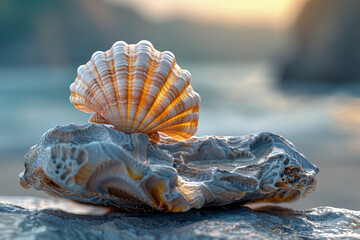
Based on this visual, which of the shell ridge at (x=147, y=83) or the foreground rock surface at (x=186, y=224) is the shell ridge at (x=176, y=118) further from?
the foreground rock surface at (x=186, y=224)

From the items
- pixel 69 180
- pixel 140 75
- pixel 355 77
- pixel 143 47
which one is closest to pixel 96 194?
pixel 69 180

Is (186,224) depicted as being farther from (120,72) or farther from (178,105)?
(120,72)

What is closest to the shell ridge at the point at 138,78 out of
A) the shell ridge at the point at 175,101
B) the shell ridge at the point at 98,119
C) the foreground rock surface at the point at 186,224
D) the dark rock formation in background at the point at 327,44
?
the shell ridge at the point at 175,101

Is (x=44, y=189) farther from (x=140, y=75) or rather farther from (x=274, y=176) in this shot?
(x=274, y=176)

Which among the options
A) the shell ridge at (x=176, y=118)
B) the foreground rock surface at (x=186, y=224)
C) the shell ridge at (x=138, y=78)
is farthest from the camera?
the shell ridge at (x=176, y=118)

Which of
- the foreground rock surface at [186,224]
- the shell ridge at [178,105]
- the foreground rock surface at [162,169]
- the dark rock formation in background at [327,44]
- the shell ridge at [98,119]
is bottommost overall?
the foreground rock surface at [186,224]

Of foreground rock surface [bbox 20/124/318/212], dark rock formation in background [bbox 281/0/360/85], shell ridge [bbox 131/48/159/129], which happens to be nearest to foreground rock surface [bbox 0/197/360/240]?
foreground rock surface [bbox 20/124/318/212]
